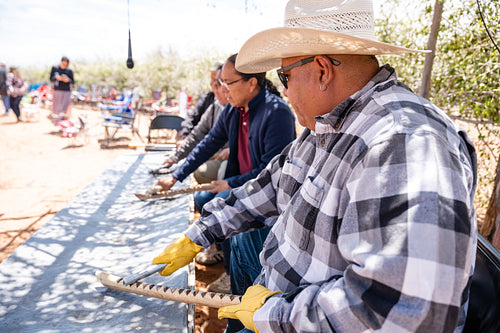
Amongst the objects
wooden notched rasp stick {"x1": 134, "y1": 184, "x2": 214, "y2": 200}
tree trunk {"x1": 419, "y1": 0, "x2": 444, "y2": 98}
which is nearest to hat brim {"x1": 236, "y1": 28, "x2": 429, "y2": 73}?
wooden notched rasp stick {"x1": 134, "y1": 184, "x2": 214, "y2": 200}

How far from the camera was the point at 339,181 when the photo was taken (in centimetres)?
106

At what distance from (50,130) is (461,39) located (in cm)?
1255

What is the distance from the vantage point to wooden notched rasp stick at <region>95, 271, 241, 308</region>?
1.49m

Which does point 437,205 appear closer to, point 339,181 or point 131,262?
point 339,181

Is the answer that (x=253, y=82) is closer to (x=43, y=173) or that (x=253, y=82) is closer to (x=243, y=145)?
(x=243, y=145)

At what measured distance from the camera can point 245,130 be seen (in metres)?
3.03

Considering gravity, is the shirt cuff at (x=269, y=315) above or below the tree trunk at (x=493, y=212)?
above

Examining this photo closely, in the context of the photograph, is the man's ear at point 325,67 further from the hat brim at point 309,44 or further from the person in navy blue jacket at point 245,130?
the person in navy blue jacket at point 245,130

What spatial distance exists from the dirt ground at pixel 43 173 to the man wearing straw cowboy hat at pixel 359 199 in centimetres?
177

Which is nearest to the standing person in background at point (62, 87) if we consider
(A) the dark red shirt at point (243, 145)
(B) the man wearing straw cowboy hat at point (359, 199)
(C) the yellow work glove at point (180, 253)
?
(A) the dark red shirt at point (243, 145)

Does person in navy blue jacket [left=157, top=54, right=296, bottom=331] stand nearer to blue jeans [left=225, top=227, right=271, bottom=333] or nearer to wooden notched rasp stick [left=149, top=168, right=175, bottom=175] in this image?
blue jeans [left=225, top=227, right=271, bottom=333]

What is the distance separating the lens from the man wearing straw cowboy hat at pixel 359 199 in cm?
76

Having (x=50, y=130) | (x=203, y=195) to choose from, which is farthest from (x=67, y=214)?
(x=50, y=130)

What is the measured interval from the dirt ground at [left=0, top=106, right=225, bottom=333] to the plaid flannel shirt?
1.85 meters
